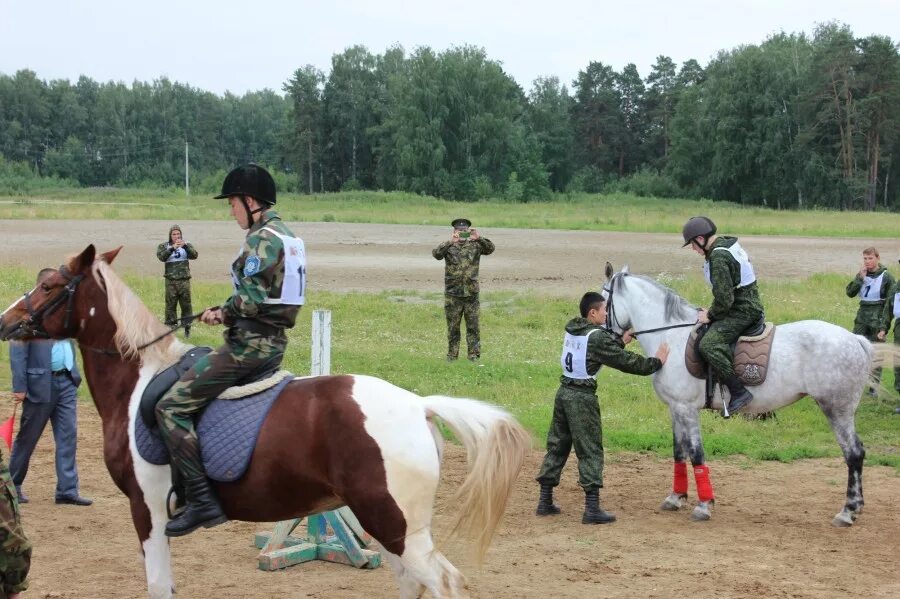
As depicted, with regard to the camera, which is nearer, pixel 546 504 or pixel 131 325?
pixel 131 325

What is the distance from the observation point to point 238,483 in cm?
606

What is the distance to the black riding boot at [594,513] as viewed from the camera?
9.14 m

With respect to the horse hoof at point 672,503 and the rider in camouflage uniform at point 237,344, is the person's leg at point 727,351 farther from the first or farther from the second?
the rider in camouflage uniform at point 237,344

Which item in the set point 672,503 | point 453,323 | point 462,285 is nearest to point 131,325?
point 672,503

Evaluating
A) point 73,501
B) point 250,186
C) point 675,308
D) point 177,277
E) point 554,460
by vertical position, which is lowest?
point 73,501

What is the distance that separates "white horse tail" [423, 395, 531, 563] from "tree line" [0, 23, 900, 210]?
7164 centimetres

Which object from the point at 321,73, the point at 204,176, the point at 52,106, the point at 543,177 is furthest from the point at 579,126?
the point at 52,106

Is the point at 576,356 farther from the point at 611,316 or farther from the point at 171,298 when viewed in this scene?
the point at 171,298

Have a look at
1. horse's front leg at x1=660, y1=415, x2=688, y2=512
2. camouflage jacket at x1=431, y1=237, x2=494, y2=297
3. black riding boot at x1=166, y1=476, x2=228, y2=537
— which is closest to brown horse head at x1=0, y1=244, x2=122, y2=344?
black riding boot at x1=166, y1=476, x2=228, y2=537

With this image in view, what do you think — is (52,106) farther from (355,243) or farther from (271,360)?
(271,360)

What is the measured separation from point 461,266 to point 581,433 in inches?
348

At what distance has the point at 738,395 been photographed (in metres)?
9.58

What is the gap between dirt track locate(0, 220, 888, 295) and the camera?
27.3 meters

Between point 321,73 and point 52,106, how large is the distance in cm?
4007
